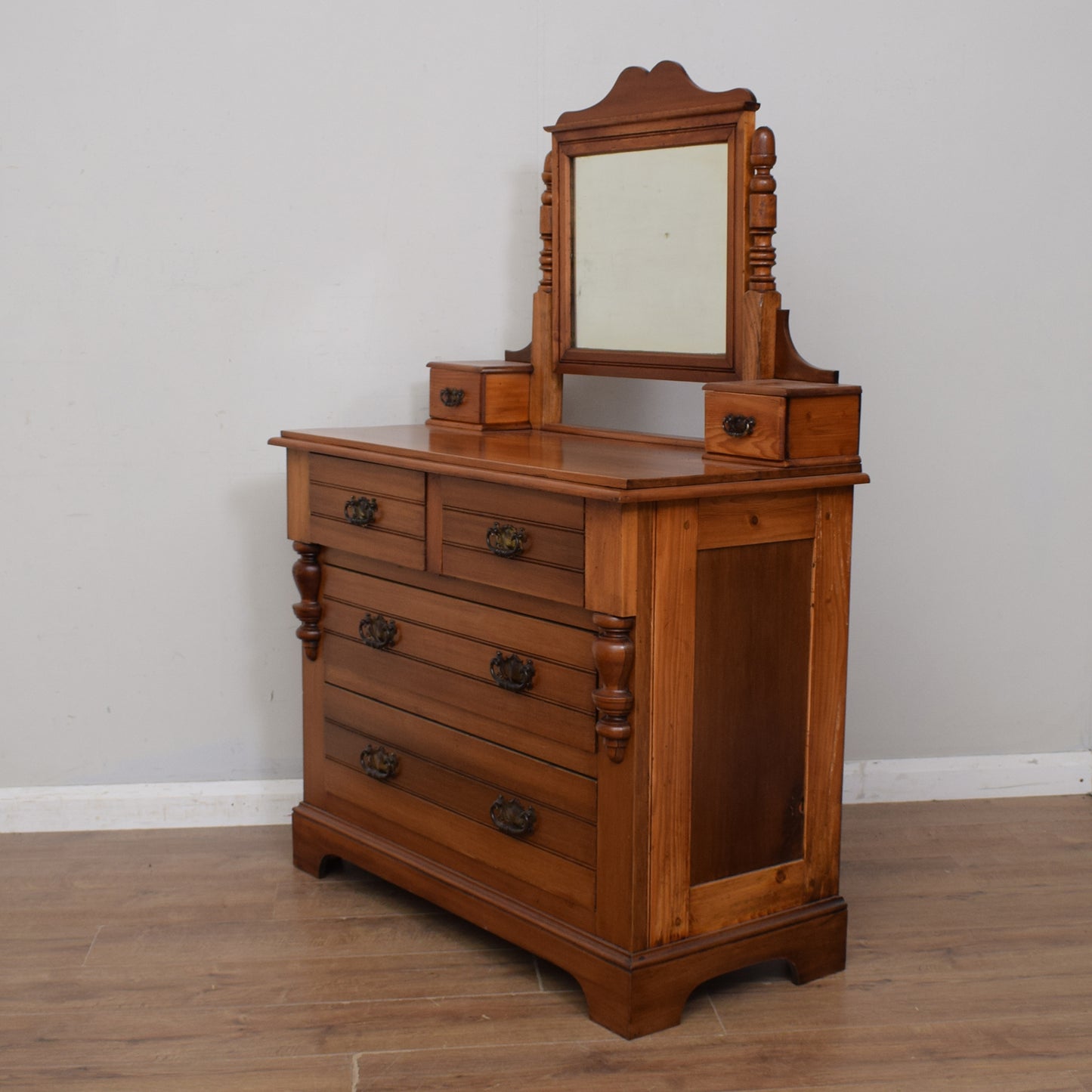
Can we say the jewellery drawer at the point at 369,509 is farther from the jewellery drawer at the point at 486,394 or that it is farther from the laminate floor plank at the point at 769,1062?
the laminate floor plank at the point at 769,1062

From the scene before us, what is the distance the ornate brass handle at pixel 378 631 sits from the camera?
2.88 meters

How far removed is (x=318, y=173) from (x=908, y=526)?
165 centimetres

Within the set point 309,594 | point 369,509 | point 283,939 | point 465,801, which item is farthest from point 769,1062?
point 309,594

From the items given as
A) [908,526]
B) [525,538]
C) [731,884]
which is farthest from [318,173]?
[731,884]

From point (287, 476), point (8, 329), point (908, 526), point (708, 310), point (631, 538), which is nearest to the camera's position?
point (631, 538)

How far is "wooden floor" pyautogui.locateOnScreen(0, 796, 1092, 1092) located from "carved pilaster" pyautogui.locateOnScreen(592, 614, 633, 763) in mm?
520

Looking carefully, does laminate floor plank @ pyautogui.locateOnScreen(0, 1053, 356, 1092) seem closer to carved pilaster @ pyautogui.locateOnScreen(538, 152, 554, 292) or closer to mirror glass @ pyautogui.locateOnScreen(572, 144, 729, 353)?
mirror glass @ pyautogui.locateOnScreen(572, 144, 729, 353)

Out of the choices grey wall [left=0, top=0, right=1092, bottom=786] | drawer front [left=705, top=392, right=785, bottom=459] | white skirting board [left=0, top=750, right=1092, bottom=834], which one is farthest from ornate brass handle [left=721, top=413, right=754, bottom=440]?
white skirting board [left=0, top=750, right=1092, bottom=834]

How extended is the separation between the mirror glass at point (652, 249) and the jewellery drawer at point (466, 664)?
663 millimetres

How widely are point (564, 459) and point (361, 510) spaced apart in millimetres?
544

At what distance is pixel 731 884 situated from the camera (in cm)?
249

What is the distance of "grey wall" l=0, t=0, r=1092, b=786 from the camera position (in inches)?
129

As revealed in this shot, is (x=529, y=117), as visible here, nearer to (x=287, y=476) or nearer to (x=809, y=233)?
(x=809, y=233)

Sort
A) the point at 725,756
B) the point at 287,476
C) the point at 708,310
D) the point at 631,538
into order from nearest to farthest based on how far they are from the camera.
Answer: the point at 631,538
the point at 725,756
the point at 708,310
the point at 287,476
